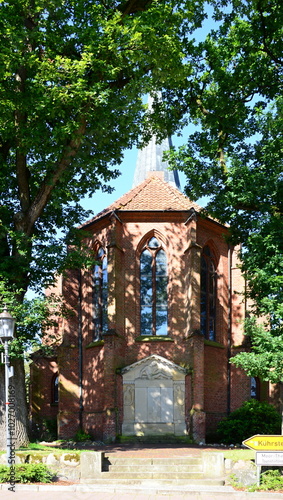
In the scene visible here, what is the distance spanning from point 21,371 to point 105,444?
5.63 metres

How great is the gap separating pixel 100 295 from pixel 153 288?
236cm

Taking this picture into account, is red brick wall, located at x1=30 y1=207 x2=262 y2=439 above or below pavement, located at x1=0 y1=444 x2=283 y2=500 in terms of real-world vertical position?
above

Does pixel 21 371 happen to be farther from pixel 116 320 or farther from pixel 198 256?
pixel 198 256

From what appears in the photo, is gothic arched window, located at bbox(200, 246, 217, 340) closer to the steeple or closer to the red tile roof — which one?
the red tile roof

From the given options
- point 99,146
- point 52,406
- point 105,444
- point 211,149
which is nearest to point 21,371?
point 105,444

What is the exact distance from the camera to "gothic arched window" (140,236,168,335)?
23.5 meters

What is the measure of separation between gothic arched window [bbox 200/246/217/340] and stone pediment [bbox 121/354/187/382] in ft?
7.75

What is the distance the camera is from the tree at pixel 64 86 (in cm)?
1536

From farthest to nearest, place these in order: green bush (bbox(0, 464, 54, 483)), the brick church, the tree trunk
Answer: the brick church
the tree trunk
green bush (bbox(0, 464, 54, 483))

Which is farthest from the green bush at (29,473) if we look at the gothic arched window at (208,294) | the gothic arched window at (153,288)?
the gothic arched window at (208,294)

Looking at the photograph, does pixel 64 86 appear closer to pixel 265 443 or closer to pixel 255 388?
pixel 265 443

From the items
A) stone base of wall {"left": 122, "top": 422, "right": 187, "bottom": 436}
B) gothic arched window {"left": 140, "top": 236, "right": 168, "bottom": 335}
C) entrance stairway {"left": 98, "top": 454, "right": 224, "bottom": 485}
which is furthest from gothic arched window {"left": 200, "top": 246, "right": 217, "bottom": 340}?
entrance stairway {"left": 98, "top": 454, "right": 224, "bottom": 485}

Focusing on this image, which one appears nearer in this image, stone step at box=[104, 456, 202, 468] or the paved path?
the paved path

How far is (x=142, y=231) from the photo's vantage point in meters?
24.2
